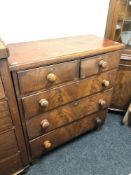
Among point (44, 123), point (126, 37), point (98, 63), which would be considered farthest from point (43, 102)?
point (126, 37)

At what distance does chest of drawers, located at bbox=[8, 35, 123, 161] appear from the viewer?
3.03 feet

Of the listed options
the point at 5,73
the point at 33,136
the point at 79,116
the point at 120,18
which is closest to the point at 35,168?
the point at 33,136

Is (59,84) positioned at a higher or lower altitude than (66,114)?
higher

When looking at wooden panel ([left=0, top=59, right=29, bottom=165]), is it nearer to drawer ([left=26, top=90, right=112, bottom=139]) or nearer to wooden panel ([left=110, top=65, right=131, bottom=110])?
drawer ([left=26, top=90, right=112, bottom=139])

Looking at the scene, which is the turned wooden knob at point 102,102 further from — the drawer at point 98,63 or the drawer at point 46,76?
the drawer at point 46,76

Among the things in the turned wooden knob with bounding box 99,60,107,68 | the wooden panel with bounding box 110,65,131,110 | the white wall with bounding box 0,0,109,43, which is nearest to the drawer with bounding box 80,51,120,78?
the turned wooden knob with bounding box 99,60,107,68

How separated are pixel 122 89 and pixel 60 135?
78 cm

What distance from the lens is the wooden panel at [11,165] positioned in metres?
1.05

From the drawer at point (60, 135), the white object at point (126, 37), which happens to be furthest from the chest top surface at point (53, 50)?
the drawer at point (60, 135)

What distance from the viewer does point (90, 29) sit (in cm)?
149

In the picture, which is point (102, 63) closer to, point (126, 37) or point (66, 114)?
point (66, 114)

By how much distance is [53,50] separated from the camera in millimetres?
1053

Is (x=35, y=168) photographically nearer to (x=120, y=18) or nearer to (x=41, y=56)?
(x=41, y=56)

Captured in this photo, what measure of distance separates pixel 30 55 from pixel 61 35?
527 millimetres
